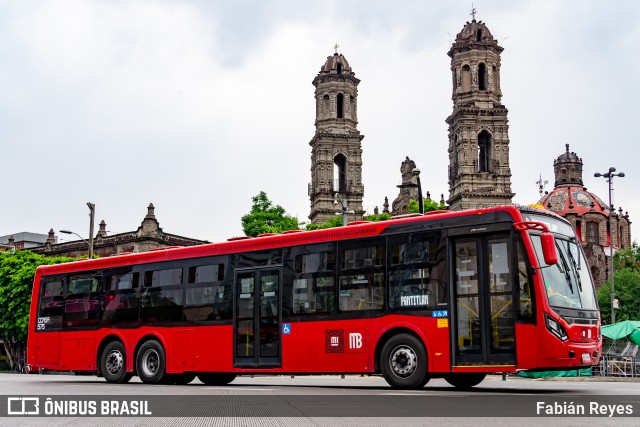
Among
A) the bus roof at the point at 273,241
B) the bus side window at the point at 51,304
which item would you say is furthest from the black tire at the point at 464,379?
the bus side window at the point at 51,304

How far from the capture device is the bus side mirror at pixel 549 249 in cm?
1424

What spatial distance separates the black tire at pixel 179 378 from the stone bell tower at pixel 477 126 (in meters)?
51.5

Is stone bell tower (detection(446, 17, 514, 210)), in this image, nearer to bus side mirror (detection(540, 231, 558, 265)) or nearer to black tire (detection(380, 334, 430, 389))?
black tire (detection(380, 334, 430, 389))

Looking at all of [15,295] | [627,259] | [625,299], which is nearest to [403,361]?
[15,295]

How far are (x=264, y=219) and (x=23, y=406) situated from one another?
2098 inches

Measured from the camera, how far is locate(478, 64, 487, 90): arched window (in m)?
74.6

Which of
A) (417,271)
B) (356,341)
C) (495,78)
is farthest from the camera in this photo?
(495,78)

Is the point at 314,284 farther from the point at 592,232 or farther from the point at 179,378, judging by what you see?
the point at 592,232

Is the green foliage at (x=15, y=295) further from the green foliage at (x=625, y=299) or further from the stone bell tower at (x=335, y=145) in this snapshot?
the green foliage at (x=625, y=299)

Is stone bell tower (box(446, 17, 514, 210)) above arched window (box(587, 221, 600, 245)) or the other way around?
above

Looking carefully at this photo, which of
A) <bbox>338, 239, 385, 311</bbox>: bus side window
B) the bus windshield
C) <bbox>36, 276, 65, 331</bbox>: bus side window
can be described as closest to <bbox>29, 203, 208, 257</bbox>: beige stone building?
<bbox>36, 276, 65, 331</bbox>: bus side window

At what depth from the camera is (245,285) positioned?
1906 cm

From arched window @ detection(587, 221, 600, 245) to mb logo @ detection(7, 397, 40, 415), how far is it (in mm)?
90815

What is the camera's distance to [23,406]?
1271cm
